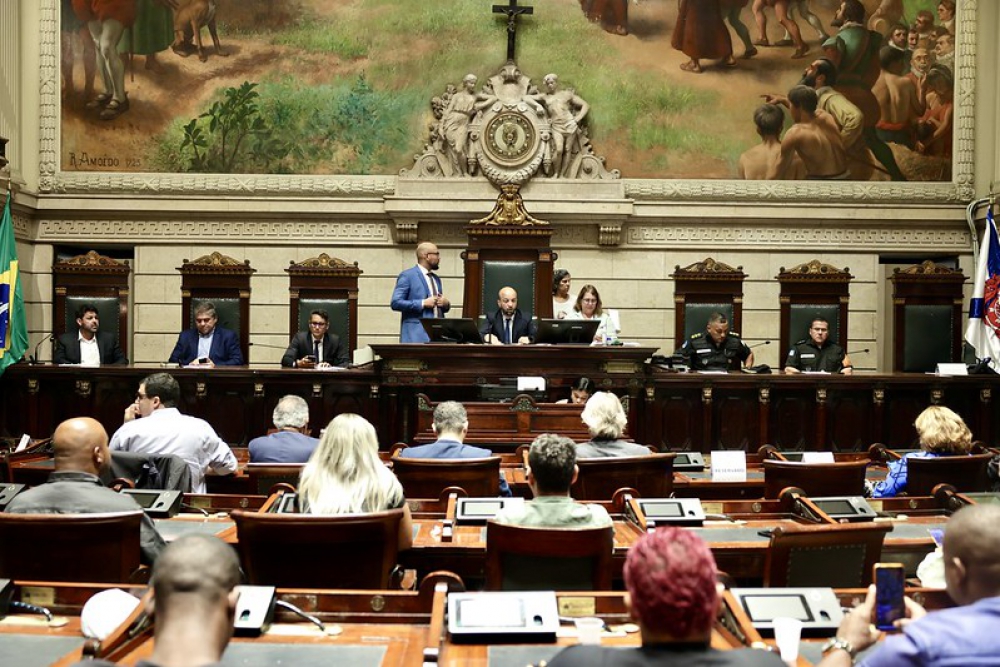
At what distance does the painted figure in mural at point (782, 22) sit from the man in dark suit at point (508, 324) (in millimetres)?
5386

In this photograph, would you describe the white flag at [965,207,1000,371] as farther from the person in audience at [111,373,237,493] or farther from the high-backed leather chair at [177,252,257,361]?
the person in audience at [111,373,237,493]

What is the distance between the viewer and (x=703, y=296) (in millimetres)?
10953

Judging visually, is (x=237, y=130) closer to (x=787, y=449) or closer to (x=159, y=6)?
(x=159, y=6)

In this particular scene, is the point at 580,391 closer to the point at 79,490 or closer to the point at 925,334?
the point at 79,490

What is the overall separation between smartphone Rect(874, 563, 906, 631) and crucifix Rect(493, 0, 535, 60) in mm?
9987

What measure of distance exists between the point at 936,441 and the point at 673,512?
1.98 metres

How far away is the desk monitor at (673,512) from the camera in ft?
11.6

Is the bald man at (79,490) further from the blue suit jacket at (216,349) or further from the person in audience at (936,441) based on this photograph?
the blue suit jacket at (216,349)

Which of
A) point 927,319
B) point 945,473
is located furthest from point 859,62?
point 945,473

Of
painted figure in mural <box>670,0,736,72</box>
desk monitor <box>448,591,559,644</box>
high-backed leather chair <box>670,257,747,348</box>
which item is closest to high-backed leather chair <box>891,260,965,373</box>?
high-backed leather chair <box>670,257,747,348</box>

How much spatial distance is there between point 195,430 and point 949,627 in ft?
12.0

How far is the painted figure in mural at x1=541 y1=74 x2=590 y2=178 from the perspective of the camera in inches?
439


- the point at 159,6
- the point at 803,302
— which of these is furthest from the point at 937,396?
the point at 159,6

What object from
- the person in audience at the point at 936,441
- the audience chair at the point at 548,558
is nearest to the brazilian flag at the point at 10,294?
the audience chair at the point at 548,558
